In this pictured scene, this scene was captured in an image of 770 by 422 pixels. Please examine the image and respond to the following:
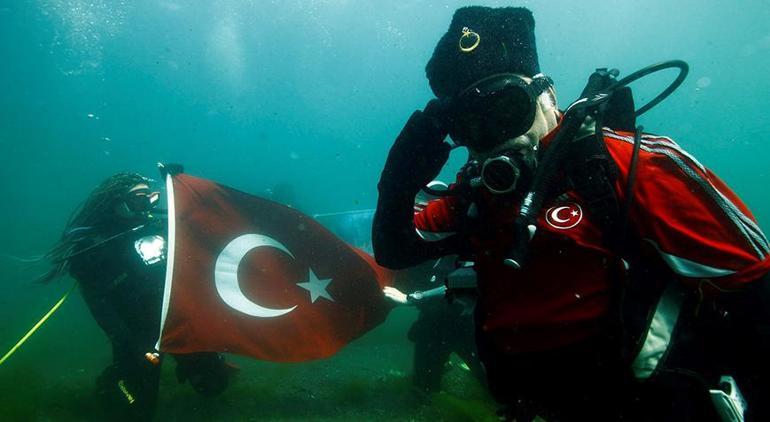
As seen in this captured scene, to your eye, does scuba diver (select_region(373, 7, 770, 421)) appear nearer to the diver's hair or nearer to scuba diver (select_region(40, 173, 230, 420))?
scuba diver (select_region(40, 173, 230, 420))

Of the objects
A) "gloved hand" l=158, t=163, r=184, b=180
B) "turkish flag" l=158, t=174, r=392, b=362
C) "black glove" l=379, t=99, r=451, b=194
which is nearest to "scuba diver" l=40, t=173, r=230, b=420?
"gloved hand" l=158, t=163, r=184, b=180

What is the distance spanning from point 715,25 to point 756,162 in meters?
119

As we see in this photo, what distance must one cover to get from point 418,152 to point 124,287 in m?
4.76

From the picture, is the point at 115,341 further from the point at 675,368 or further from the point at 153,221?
the point at 675,368

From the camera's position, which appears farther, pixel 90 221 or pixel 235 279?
pixel 90 221

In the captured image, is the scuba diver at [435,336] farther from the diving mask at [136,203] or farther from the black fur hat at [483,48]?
the black fur hat at [483,48]

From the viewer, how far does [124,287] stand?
5.04 metres

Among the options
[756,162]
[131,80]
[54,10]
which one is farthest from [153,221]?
[756,162]

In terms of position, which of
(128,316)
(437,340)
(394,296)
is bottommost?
(437,340)

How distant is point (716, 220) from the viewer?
4.53 feet

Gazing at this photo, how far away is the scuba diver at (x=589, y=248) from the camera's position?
4.57 feet

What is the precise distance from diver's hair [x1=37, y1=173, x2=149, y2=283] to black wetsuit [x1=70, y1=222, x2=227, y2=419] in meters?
0.13

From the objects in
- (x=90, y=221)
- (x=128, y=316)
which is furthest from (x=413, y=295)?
(x=90, y=221)

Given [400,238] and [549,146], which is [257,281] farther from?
[549,146]
